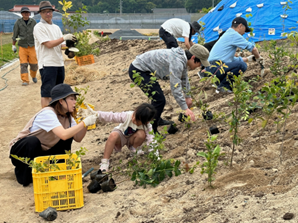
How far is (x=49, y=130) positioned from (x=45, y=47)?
6.92ft

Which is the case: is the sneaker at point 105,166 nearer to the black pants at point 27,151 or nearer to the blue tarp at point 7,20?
the black pants at point 27,151

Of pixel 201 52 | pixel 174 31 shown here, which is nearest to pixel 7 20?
pixel 174 31

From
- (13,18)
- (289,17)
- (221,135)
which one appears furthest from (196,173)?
(13,18)

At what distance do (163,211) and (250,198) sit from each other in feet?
2.22

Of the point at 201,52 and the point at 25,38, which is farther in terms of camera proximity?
the point at 25,38

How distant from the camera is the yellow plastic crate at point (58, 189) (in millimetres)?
2830

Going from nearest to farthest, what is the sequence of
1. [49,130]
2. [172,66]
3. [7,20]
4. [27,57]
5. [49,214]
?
[49,214] → [49,130] → [172,66] → [27,57] → [7,20]

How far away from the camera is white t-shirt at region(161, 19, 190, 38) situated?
6.16m

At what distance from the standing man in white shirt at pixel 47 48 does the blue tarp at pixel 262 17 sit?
6.58 metres

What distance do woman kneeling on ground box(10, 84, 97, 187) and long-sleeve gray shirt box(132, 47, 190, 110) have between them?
3.68ft

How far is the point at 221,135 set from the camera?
4.08m

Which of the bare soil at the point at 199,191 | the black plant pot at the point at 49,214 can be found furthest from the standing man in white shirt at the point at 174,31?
the black plant pot at the point at 49,214

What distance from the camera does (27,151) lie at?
10.7 feet

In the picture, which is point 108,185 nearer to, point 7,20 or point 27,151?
point 27,151
